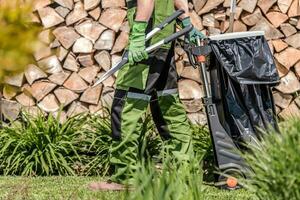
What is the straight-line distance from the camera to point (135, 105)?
4840 mm

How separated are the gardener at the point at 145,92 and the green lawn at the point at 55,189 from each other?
254mm

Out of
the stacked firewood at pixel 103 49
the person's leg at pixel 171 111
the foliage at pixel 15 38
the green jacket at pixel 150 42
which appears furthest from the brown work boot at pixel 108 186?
the foliage at pixel 15 38

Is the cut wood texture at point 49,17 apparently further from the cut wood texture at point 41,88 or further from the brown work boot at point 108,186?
the brown work boot at point 108,186

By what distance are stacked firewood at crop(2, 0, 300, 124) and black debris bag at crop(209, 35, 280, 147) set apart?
3.49ft

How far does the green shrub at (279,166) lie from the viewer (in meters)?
2.84

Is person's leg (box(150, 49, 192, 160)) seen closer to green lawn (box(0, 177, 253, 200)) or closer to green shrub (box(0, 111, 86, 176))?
green lawn (box(0, 177, 253, 200))

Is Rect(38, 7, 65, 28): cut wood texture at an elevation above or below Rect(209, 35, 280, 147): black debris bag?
above

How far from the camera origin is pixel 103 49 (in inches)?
244

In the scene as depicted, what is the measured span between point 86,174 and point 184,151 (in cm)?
92

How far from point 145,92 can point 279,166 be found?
206 centimetres

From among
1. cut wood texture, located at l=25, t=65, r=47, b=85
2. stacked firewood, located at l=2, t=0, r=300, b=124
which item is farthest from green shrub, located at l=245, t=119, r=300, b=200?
cut wood texture, located at l=25, t=65, r=47, b=85

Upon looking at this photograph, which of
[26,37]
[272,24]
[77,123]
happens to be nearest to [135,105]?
[77,123]

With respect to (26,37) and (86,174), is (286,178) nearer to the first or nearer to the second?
(26,37)

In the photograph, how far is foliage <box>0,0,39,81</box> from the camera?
215 cm
